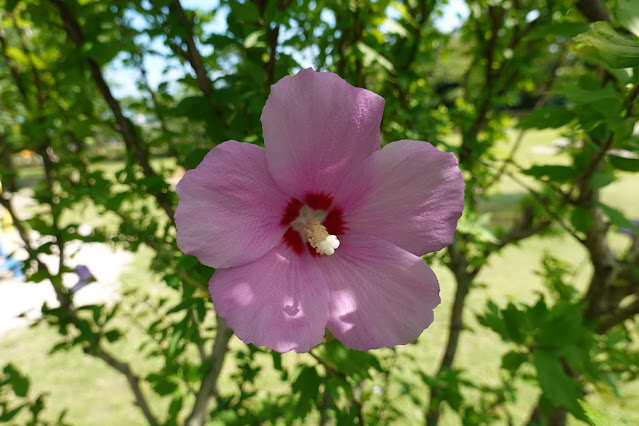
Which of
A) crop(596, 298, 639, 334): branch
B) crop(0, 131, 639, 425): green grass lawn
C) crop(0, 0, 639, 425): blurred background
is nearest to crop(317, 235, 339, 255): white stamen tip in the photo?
crop(0, 0, 639, 425): blurred background

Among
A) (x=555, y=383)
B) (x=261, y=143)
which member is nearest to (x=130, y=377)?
(x=261, y=143)

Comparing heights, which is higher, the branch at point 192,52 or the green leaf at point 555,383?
the branch at point 192,52

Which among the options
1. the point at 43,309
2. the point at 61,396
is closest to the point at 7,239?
the point at 61,396

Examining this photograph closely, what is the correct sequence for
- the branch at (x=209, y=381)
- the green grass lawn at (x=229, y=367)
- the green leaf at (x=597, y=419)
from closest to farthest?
the green leaf at (x=597, y=419)
the branch at (x=209, y=381)
the green grass lawn at (x=229, y=367)

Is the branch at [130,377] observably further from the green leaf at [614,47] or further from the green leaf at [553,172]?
the green leaf at [614,47]

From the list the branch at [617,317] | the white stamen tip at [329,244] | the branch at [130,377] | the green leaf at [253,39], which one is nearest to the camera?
the white stamen tip at [329,244]

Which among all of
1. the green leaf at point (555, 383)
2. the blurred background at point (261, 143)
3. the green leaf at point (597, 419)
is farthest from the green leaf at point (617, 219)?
the green leaf at point (597, 419)
